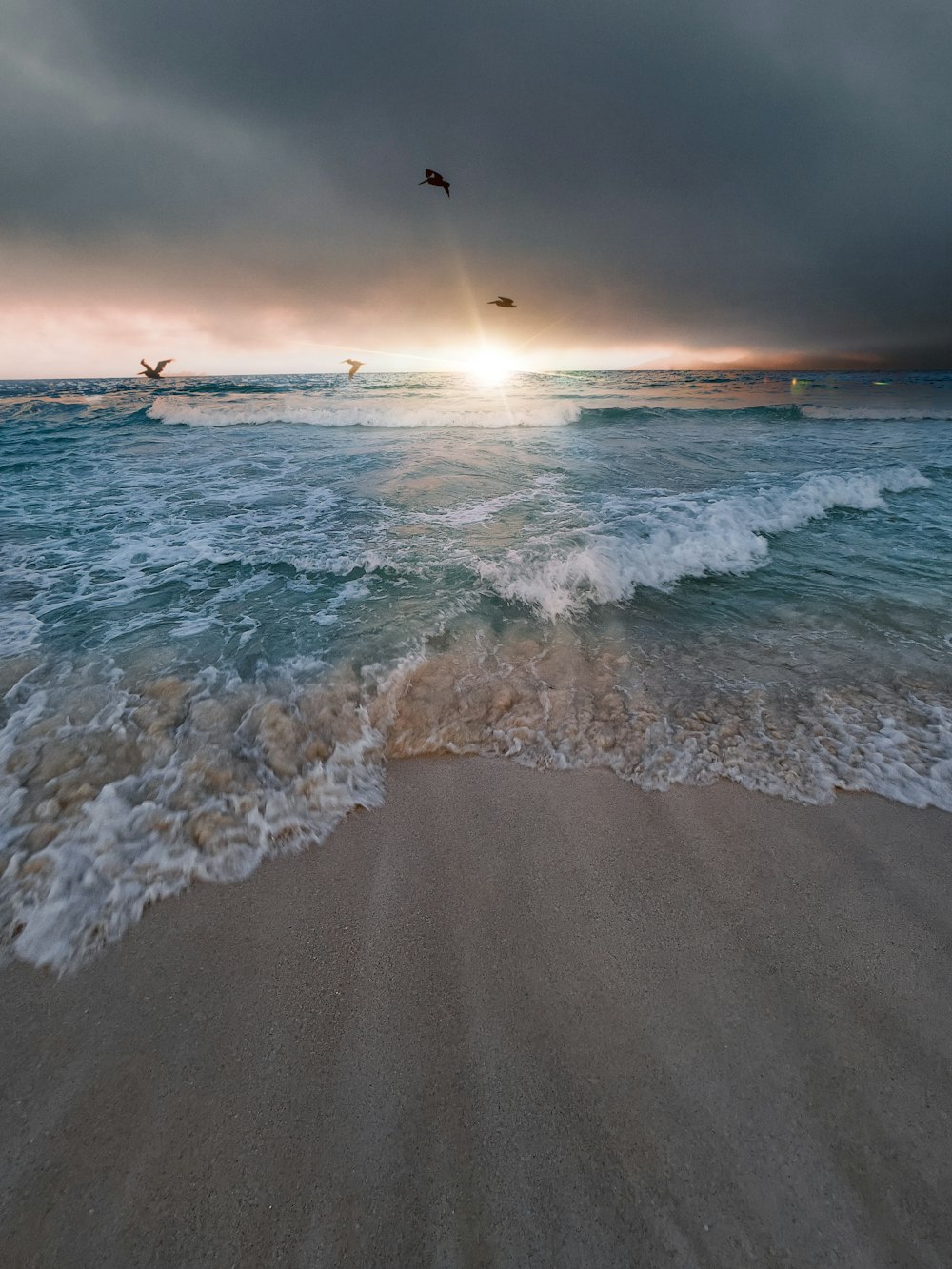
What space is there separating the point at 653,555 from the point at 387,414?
21706 millimetres

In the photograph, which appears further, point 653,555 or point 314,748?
point 653,555

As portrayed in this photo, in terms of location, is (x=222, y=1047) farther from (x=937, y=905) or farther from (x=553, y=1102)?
(x=937, y=905)

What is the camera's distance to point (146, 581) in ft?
20.9

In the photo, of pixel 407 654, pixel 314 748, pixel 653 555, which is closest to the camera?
pixel 314 748

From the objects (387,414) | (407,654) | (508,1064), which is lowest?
(508,1064)

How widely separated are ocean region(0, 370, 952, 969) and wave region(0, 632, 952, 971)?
0.02 m

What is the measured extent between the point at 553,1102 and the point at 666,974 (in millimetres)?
733

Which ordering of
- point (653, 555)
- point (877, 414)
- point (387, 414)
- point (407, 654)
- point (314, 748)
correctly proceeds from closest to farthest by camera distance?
point (314, 748) < point (407, 654) < point (653, 555) < point (387, 414) < point (877, 414)

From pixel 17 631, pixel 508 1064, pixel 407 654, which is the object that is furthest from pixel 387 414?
pixel 508 1064

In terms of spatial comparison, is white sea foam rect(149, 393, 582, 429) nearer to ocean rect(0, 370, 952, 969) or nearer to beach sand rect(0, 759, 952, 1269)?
ocean rect(0, 370, 952, 969)

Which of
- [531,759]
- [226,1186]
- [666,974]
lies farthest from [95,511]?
[666,974]

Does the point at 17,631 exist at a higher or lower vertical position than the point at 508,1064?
higher

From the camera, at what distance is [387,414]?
24.7m

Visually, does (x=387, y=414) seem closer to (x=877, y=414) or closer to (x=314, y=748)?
(x=314, y=748)
